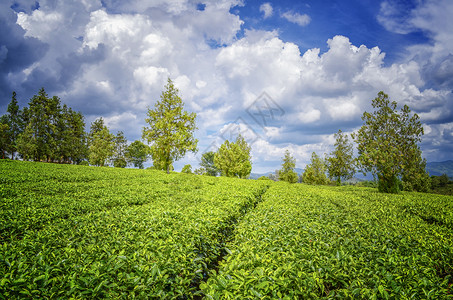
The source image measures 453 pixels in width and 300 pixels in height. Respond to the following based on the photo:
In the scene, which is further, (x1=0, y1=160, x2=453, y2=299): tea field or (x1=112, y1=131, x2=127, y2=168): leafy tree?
(x1=112, y1=131, x2=127, y2=168): leafy tree

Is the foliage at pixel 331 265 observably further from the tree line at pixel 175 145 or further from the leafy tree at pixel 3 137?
the leafy tree at pixel 3 137

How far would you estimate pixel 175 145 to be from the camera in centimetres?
2898

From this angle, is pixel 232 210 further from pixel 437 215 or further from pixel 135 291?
pixel 437 215

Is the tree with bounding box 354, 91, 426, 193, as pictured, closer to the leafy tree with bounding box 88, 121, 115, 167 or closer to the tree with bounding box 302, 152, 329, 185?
the tree with bounding box 302, 152, 329, 185

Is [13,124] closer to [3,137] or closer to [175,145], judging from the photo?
[3,137]

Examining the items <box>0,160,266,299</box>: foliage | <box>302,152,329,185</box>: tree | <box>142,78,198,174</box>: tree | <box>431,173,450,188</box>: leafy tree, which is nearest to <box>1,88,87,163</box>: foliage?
<box>142,78,198,174</box>: tree

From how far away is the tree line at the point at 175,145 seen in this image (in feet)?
73.1

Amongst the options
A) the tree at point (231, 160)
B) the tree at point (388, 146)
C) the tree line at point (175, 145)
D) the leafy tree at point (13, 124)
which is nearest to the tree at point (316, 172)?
the tree line at point (175, 145)

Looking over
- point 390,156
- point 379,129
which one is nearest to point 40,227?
point 390,156

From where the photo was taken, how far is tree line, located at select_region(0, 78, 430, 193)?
22.3m

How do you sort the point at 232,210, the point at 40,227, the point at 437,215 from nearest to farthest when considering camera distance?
the point at 40,227 < the point at 232,210 < the point at 437,215

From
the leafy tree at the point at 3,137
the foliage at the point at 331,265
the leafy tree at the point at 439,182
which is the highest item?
the leafy tree at the point at 3,137

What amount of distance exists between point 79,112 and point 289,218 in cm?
6315

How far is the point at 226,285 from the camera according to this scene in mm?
2939
